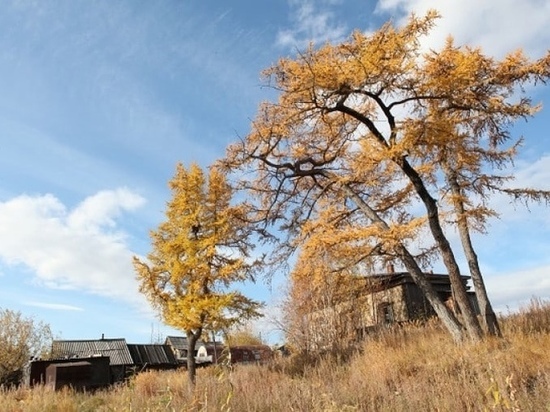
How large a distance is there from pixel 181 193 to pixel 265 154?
10.4 meters

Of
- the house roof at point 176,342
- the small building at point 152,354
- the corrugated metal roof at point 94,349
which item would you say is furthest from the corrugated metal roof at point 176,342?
the corrugated metal roof at point 94,349

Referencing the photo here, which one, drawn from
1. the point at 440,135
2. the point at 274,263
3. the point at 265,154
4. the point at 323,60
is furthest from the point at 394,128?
the point at 274,263

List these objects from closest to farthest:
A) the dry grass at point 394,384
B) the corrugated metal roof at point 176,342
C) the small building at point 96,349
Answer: the dry grass at point 394,384
the small building at point 96,349
the corrugated metal roof at point 176,342

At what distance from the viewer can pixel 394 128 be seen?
44.4 ft

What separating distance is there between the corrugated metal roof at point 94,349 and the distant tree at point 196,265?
2750 cm

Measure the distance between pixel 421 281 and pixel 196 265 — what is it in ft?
39.5

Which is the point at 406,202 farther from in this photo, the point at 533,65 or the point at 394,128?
the point at 533,65

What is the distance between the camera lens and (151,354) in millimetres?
49938

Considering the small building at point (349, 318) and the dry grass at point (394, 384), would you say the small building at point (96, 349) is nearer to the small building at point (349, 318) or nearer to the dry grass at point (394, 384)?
the small building at point (349, 318)

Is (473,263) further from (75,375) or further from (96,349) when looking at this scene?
(96,349)

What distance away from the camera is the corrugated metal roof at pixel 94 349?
4731 centimetres

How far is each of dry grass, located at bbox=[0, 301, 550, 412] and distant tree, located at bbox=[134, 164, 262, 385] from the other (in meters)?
6.19

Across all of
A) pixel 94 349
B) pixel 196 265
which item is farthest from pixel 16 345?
pixel 196 265

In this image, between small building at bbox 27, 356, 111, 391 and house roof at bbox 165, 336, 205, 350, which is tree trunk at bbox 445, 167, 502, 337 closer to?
small building at bbox 27, 356, 111, 391
